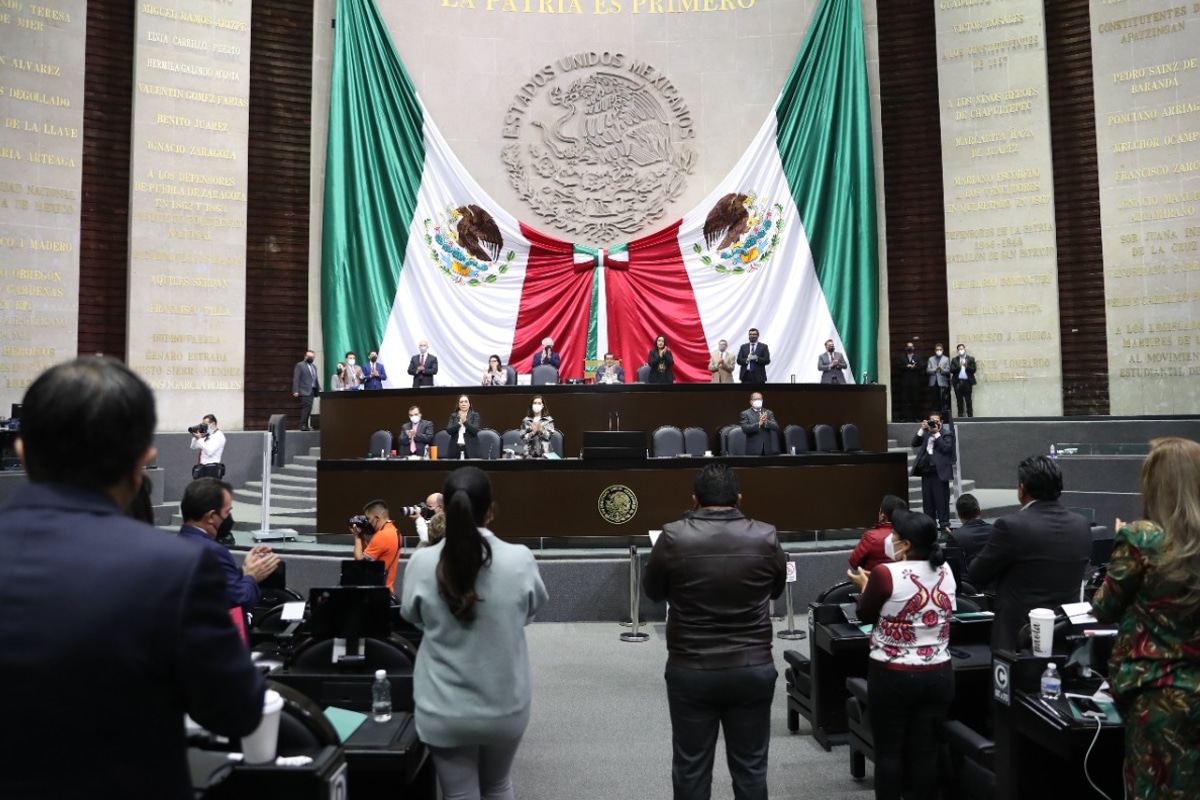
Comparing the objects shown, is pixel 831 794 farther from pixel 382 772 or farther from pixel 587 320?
pixel 587 320

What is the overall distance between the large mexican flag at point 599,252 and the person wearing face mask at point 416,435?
4.87 metres

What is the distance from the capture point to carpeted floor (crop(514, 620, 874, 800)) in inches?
179

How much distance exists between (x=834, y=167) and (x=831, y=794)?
1385cm

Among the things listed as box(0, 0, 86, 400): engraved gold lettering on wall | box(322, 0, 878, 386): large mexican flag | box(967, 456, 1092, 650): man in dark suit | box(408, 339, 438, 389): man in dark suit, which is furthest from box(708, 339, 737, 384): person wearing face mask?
box(967, 456, 1092, 650): man in dark suit

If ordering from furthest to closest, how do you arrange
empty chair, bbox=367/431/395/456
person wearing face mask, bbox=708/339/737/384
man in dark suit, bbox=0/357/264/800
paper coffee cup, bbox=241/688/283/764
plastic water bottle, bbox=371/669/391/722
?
person wearing face mask, bbox=708/339/737/384, empty chair, bbox=367/431/395/456, plastic water bottle, bbox=371/669/391/722, paper coffee cup, bbox=241/688/283/764, man in dark suit, bbox=0/357/264/800

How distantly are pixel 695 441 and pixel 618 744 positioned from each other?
20.2ft

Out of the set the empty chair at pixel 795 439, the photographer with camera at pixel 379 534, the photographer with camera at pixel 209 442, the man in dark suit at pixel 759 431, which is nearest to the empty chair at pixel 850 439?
the empty chair at pixel 795 439

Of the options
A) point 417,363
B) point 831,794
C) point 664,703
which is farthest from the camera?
point 417,363

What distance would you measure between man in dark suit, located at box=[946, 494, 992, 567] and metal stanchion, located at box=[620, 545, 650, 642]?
8.78ft

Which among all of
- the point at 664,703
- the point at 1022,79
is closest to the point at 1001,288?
the point at 1022,79

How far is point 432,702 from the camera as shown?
287cm

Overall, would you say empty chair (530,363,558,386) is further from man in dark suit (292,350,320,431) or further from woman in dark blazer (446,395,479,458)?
man in dark suit (292,350,320,431)

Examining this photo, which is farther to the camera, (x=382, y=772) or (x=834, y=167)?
(x=834, y=167)

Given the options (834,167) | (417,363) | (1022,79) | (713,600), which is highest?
(1022,79)
